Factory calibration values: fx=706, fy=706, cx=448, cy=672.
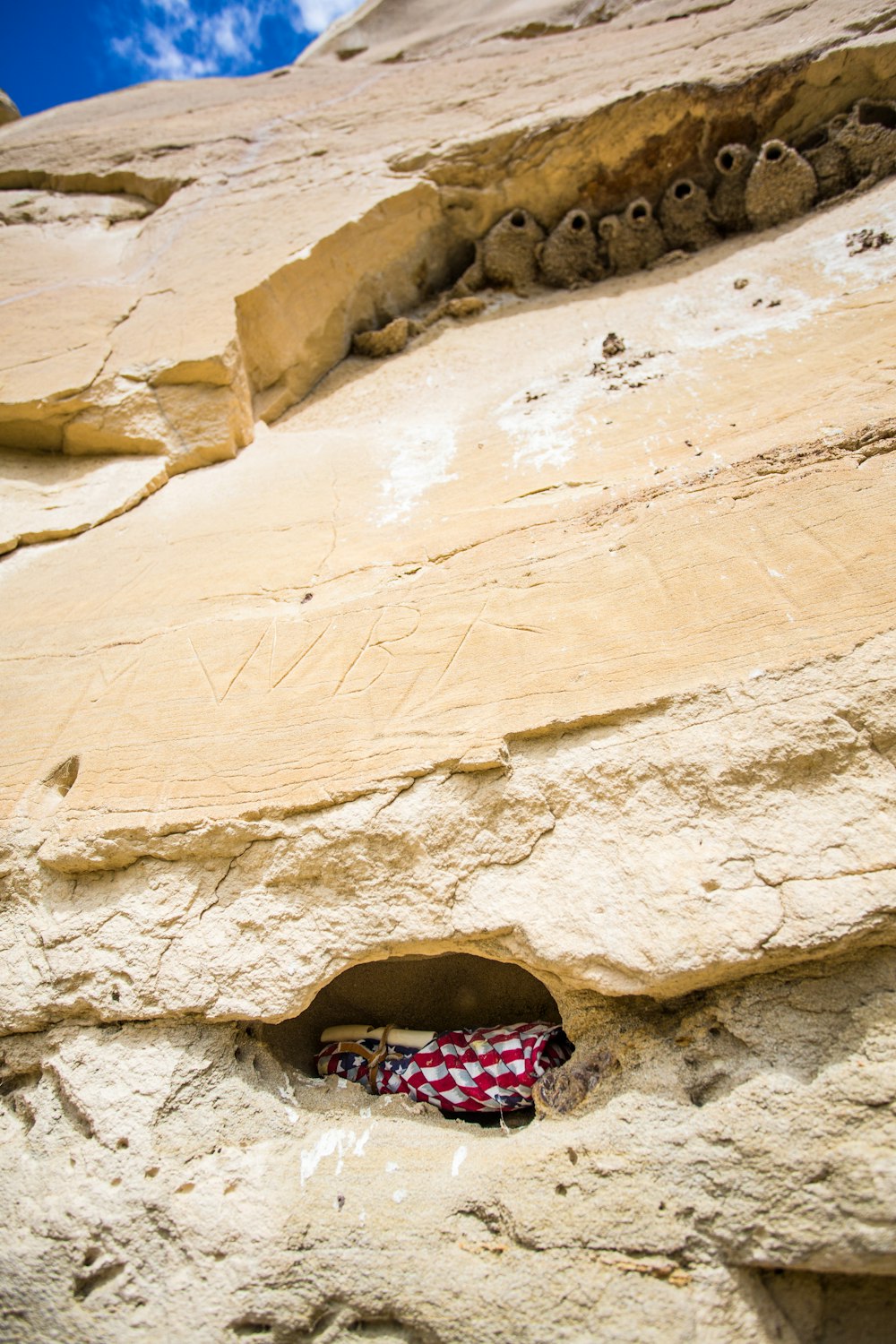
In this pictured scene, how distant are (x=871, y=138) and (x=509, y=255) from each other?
2149 mm

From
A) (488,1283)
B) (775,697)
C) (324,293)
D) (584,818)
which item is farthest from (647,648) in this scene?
(324,293)

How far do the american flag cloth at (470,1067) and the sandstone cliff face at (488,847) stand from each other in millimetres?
114

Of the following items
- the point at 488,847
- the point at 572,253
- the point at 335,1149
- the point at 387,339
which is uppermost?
the point at 572,253

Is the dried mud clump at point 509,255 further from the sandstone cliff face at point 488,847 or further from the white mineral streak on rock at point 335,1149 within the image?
the white mineral streak on rock at point 335,1149

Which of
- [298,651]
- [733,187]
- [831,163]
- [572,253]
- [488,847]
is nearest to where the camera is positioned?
[488,847]

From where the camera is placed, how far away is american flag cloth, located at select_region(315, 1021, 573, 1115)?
6.41 ft

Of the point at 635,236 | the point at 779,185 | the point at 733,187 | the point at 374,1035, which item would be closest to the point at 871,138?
the point at 779,185

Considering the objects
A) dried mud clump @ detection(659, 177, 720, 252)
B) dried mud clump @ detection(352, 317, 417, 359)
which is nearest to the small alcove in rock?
dried mud clump @ detection(352, 317, 417, 359)

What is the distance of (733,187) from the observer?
14.6ft

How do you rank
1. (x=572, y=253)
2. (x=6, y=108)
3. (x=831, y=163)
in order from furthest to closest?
(x=6, y=108) → (x=572, y=253) → (x=831, y=163)

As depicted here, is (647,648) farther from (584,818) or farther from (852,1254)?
(852,1254)

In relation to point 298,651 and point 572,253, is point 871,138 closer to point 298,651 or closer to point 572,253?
point 572,253

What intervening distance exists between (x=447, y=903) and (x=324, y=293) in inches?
161

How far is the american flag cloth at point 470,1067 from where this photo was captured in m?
1.95
